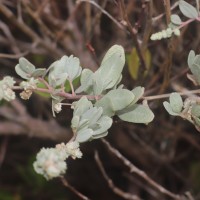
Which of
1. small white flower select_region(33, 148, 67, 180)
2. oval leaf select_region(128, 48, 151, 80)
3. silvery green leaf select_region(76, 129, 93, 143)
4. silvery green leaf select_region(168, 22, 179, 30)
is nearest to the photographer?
small white flower select_region(33, 148, 67, 180)

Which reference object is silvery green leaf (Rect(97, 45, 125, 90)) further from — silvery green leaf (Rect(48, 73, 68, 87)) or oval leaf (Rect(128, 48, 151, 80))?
oval leaf (Rect(128, 48, 151, 80))

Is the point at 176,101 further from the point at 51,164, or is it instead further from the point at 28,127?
the point at 28,127

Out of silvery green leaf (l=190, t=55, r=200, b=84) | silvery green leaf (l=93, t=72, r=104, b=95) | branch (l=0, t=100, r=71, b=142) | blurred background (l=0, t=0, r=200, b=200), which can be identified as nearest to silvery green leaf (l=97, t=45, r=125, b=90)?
silvery green leaf (l=93, t=72, r=104, b=95)

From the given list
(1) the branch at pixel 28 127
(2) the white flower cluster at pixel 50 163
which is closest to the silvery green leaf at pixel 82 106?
(2) the white flower cluster at pixel 50 163

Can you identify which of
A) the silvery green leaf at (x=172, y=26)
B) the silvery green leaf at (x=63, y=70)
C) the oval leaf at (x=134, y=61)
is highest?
the oval leaf at (x=134, y=61)

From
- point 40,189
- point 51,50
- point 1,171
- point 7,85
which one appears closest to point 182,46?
point 51,50

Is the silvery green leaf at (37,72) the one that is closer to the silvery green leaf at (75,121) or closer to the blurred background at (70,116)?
the silvery green leaf at (75,121)
